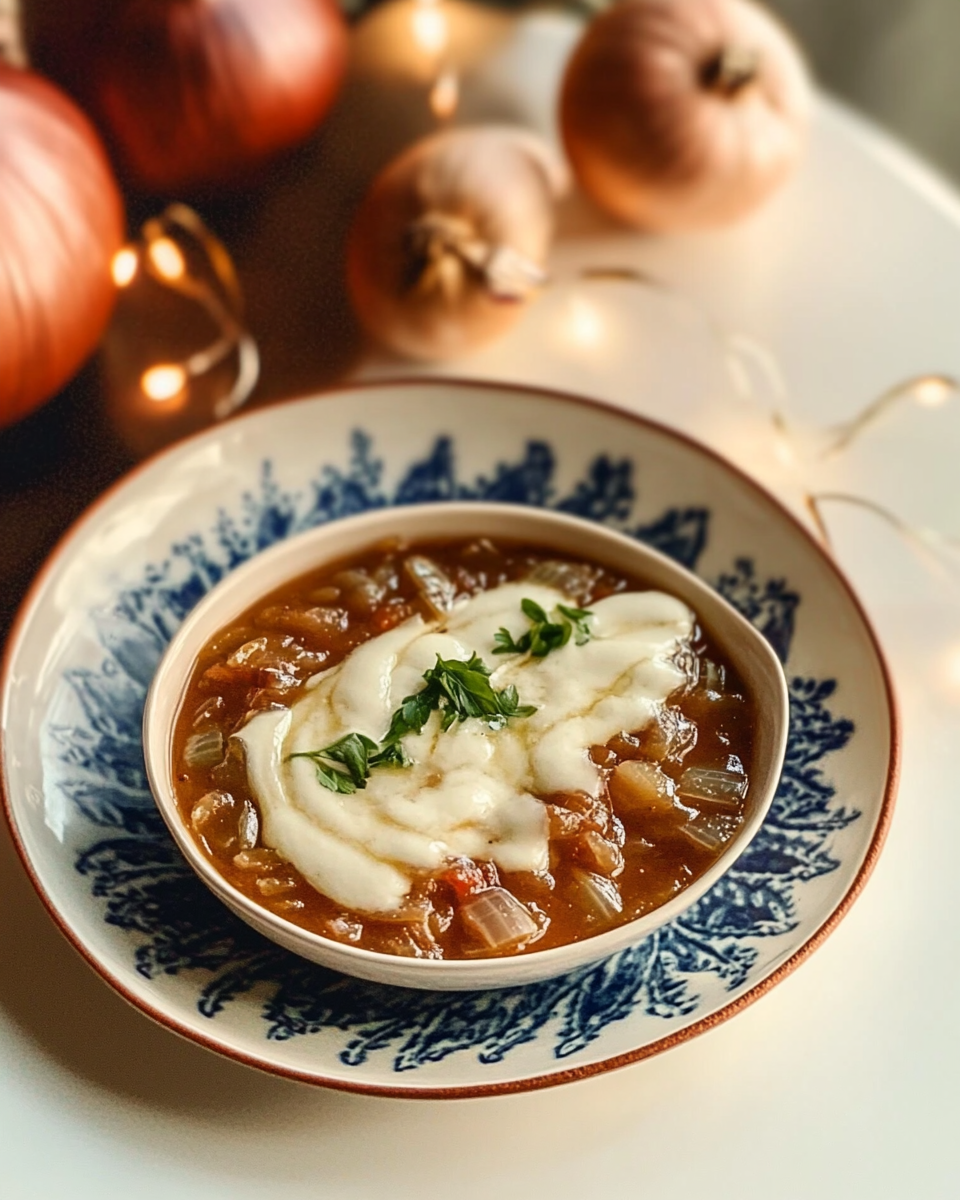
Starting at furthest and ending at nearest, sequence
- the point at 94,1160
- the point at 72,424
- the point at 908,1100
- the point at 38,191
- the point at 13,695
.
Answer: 1. the point at 72,424
2. the point at 38,191
3. the point at 13,695
4. the point at 908,1100
5. the point at 94,1160

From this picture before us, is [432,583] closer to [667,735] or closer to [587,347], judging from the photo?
[667,735]

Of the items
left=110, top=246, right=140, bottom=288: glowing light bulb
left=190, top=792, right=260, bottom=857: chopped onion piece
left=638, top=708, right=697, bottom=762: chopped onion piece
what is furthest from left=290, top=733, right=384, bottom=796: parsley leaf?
left=110, top=246, right=140, bottom=288: glowing light bulb

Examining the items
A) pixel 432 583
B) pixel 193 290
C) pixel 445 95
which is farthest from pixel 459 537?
pixel 445 95

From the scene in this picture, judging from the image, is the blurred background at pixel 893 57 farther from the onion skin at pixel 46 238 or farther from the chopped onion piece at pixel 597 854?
the chopped onion piece at pixel 597 854

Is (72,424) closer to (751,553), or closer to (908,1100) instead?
(751,553)

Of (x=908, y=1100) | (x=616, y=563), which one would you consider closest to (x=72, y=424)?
(x=616, y=563)
